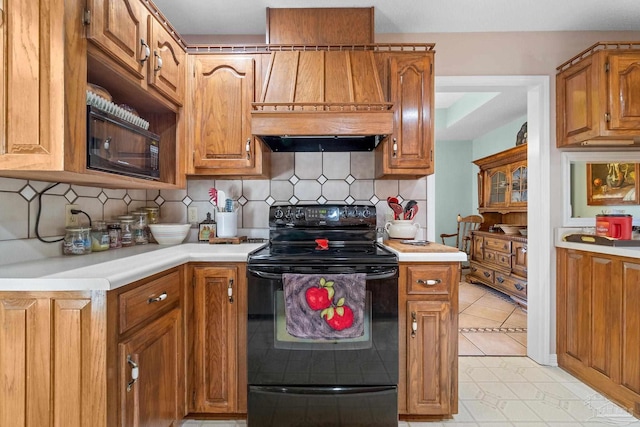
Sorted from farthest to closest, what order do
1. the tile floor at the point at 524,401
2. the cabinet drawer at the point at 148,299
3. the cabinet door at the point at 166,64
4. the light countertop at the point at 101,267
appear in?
the tile floor at the point at 524,401 → the cabinet door at the point at 166,64 → the cabinet drawer at the point at 148,299 → the light countertop at the point at 101,267

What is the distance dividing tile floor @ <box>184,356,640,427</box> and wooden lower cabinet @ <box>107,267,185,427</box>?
433mm

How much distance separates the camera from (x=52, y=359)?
1.00 metres

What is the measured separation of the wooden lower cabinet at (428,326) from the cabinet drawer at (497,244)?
9.19 ft

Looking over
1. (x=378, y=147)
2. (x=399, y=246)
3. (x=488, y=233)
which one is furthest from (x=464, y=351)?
(x=488, y=233)

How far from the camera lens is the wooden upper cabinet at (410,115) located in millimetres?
1895

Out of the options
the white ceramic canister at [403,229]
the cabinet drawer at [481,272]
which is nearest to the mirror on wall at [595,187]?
the white ceramic canister at [403,229]

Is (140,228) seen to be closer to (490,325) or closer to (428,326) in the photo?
(428,326)

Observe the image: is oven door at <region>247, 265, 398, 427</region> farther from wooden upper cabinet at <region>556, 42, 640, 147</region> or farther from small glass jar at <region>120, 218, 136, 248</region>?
wooden upper cabinet at <region>556, 42, 640, 147</region>

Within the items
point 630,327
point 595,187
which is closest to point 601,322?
point 630,327

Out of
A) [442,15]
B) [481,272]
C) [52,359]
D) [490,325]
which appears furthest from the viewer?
[481,272]

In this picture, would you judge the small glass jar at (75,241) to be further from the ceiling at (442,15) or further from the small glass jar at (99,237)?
the ceiling at (442,15)

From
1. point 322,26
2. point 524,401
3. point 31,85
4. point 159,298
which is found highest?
point 322,26

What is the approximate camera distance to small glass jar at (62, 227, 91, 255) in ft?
5.04

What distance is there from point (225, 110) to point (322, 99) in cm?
60
